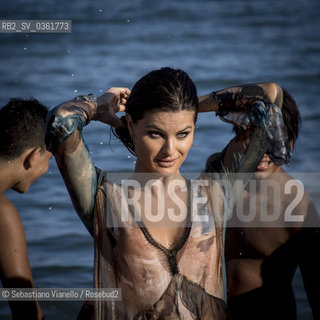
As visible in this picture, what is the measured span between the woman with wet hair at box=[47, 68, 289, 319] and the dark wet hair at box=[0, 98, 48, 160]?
1.03m

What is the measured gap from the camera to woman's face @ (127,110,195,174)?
271cm

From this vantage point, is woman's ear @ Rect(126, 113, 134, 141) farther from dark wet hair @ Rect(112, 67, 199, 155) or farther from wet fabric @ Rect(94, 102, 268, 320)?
wet fabric @ Rect(94, 102, 268, 320)

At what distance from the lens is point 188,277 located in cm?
279

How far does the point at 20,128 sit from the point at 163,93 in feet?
4.44

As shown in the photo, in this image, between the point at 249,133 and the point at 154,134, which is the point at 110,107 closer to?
the point at 154,134

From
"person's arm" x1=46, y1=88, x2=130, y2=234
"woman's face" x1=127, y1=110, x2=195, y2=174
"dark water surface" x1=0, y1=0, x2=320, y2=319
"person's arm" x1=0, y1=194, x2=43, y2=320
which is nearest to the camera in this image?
"person's arm" x1=46, y1=88, x2=130, y2=234

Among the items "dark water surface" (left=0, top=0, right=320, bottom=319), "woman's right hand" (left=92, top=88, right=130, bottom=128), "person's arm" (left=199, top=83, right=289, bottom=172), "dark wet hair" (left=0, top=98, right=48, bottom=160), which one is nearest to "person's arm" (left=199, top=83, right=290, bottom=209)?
"person's arm" (left=199, top=83, right=289, bottom=172)

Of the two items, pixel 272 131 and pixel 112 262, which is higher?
pixel 272 131

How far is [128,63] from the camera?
37.8 ft

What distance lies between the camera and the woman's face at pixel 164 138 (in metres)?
2.71

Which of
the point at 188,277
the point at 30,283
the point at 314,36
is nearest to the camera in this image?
the point at 188,277

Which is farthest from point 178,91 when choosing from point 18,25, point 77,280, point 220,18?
point 220,18

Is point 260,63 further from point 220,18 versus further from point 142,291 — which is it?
point 142,291

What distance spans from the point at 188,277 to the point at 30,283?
46.4 inches
